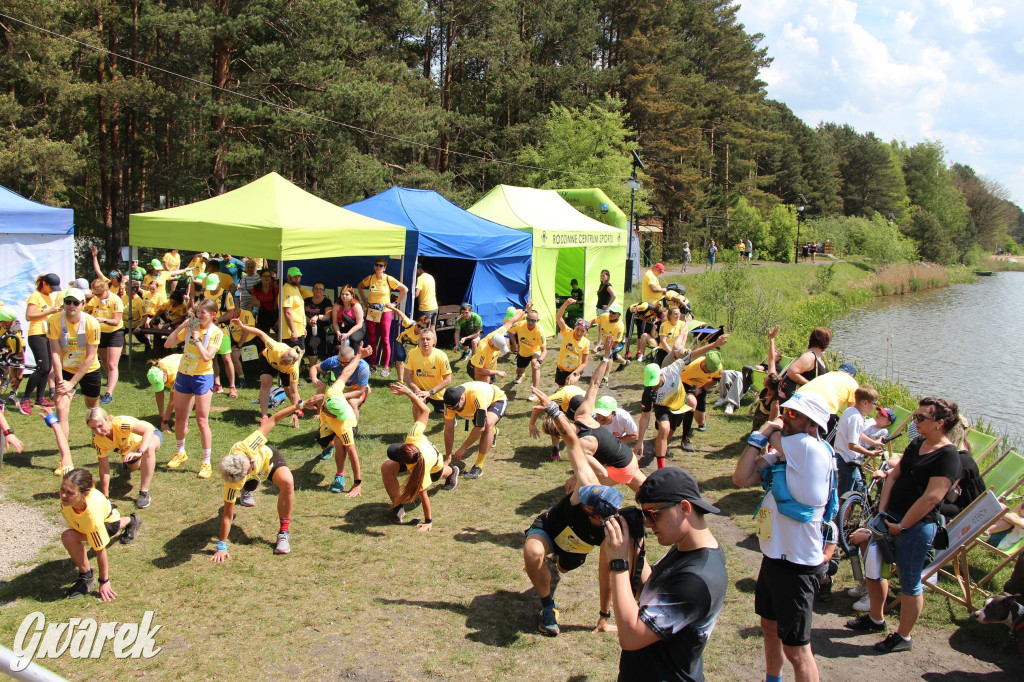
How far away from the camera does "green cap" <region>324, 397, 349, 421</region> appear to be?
21.9 ft

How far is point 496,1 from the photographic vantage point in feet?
98.7

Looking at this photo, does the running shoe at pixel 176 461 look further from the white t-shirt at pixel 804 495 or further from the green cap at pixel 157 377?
the white t-shirt at pixel 804 495

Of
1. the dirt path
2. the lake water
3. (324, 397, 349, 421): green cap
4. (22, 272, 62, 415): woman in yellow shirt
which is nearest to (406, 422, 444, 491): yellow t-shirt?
(324, 397, 349, 421): green cap

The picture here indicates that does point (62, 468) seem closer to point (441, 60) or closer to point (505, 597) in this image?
point (505, 597)

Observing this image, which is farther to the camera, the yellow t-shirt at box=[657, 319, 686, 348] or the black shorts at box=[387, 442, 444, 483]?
the yellow t-shirt at box=[657, 319, 686, 348]

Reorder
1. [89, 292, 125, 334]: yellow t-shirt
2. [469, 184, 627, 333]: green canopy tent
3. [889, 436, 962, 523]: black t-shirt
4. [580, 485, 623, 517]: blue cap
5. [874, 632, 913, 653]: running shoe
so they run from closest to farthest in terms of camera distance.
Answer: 1. [580, 485, 623, 517]: blue cap
2. [889, 436, 962, 523]: black t-shirt
3. [874, 632, 913, 653]: running shoe
4. [89, 292, 125, 334]: yellow t-shirt
5. [469, 184, 627, 333]: green canopy tent

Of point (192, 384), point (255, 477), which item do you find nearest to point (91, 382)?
point (192, 384)

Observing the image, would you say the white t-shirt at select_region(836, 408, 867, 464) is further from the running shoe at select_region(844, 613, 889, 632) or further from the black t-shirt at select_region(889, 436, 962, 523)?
the running shoe at select_region(844, 613, 889, 632)

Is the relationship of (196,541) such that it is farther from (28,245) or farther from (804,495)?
(28,245)

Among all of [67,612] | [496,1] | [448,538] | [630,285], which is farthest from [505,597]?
[496,1]

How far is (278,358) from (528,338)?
3.42 m

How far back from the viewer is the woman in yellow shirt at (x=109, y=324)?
8.36 meters

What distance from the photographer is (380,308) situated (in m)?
10.9

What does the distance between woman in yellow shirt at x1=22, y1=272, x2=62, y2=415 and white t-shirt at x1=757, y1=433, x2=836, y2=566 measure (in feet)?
23.8
